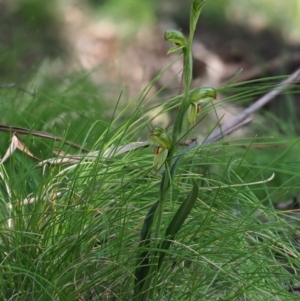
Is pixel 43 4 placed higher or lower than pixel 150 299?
lower

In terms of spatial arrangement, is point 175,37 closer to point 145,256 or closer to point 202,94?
point 202,94

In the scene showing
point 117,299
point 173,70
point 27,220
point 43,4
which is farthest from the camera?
point 173,70

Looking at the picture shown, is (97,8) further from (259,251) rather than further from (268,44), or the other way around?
(259,251)

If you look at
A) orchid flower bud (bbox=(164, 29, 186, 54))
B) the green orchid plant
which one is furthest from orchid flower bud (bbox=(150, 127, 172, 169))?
orchid flower bud (bbox=(164, 29, 186, 54))

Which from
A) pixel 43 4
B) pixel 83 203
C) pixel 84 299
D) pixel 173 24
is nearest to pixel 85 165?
pixel 83 203

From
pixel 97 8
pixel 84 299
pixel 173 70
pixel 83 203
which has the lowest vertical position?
pixel 173 70

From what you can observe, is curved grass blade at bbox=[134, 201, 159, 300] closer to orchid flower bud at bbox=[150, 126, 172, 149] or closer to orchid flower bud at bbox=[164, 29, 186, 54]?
orchid flower bud at bbox=[150, 126, 172, 149]

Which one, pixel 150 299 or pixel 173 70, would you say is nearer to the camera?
pixel 150 299

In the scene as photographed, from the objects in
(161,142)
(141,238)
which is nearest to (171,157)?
(161,142)

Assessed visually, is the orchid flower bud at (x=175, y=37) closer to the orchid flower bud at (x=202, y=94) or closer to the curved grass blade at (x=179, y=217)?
the orchid flower bud at (x=202, y=94)
